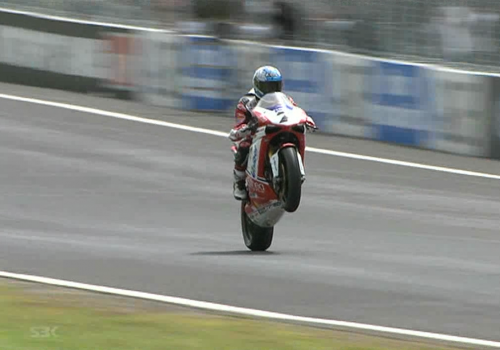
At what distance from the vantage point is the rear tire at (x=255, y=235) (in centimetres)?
1249

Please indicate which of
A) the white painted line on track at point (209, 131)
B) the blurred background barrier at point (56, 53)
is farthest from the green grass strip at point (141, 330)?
the blurred background barrier at point (56, 53)

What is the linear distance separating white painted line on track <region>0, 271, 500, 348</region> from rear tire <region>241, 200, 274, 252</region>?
7.74 ft

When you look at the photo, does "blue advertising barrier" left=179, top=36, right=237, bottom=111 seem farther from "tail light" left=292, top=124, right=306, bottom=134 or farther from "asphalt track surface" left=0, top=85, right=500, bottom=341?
"tail light" left=292, top=124, right=306, bottom=134

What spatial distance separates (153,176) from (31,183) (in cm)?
177

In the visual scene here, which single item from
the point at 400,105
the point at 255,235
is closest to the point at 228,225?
the point at 255,235

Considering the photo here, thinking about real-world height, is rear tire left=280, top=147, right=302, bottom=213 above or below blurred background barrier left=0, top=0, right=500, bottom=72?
below

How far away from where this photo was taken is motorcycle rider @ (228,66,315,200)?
38.6 feet

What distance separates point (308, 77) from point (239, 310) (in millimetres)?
12541

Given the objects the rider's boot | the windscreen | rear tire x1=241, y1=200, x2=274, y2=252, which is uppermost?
the windscreen

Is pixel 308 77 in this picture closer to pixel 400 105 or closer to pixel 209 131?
pixel 400 105

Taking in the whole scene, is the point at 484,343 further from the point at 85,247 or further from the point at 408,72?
the point at 408,72

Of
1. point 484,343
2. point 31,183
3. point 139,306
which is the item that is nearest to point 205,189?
point 31,183

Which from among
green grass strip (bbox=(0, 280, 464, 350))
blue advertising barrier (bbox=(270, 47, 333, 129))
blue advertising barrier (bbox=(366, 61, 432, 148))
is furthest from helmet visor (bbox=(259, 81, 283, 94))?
blue advertising barrier (bbox=(270, 47, 333, 129))

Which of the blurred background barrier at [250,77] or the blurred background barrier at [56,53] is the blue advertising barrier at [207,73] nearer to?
the blurred background barrier at [250,77]
